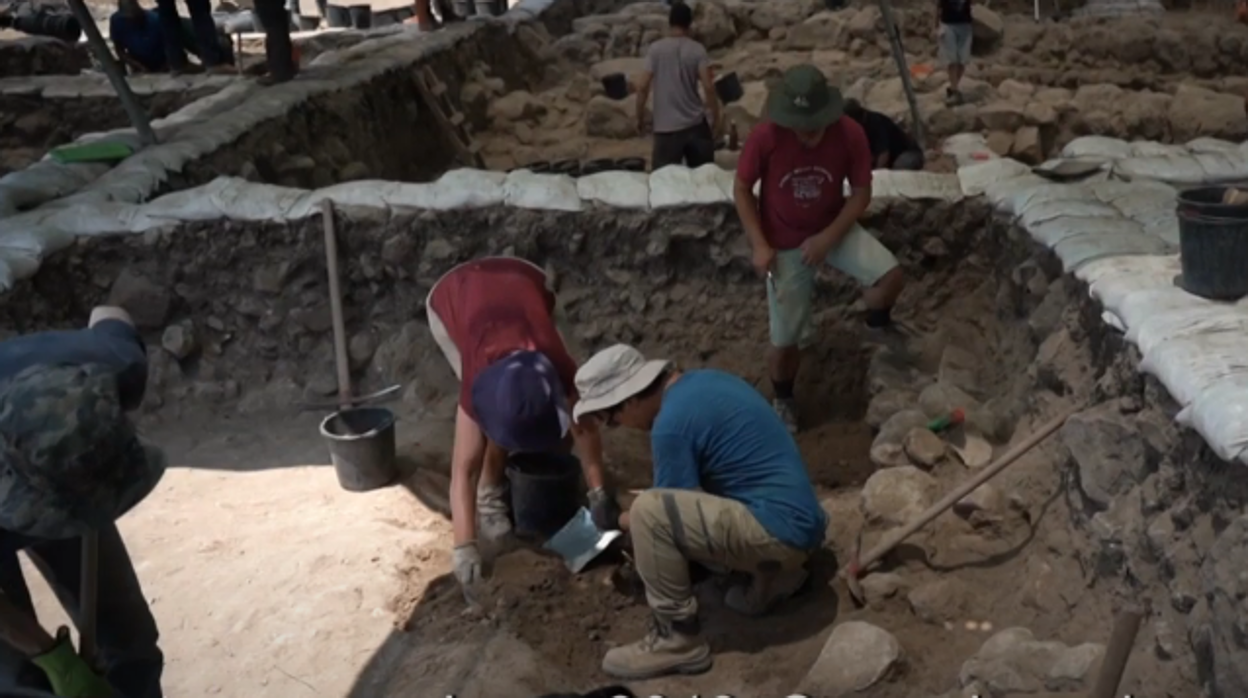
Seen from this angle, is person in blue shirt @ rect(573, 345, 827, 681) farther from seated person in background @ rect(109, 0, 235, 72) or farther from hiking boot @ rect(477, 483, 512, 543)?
seated person in background @ rect(109, 0, 235, 72)

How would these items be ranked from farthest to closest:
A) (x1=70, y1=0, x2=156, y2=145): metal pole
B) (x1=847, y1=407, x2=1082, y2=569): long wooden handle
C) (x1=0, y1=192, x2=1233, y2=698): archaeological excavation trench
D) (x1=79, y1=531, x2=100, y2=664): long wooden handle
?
1. (x1=70, y1=0, x2=156, y2=145): metal pole
2. (x1=847, y1=407, x2=1082, y2=569): long wooden handle
3. (x1=0, y1=192, x2=1233, y2=698): archaeological excavation trench
4. (x1=79, y1=531, x2=100, y2=664): long wooden handle

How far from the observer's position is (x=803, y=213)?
15.5ft

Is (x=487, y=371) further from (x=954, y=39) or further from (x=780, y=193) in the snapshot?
(x=954, y=39)

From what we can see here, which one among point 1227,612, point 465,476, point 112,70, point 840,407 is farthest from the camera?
point 112,70

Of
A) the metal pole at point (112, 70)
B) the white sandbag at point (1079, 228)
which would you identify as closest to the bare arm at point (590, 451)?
the white sandbag at point (1079, 228)

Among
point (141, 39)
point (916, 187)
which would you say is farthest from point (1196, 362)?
point (141, 39)

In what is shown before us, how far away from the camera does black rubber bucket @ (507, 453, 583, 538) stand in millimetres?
4211

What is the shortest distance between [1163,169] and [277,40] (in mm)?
5798

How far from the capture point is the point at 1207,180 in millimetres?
4926

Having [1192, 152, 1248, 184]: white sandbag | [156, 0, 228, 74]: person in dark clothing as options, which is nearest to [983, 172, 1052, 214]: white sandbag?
[1192, 152, 1248, 184]: white sandbag

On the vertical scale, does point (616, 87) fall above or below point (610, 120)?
above

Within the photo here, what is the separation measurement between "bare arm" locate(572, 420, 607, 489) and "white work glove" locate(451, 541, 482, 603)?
50 cm

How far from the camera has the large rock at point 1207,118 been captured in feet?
26.9

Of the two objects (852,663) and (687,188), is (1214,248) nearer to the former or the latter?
(852,663)
